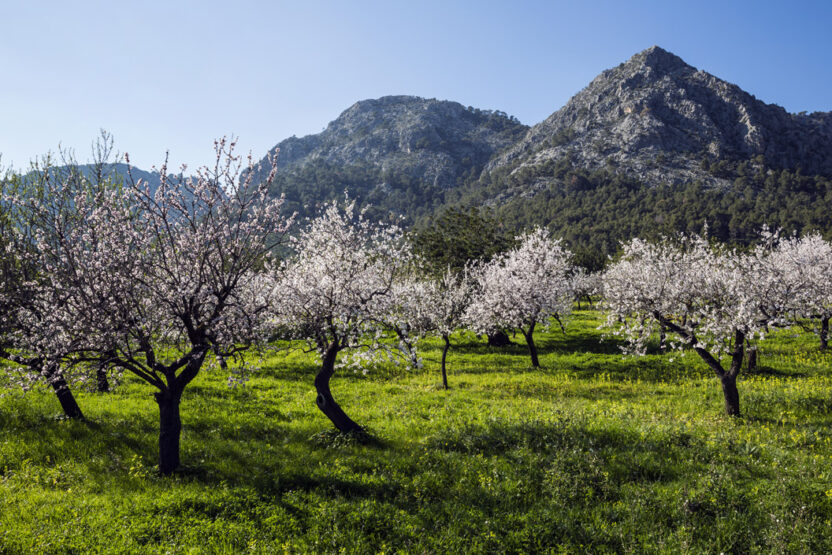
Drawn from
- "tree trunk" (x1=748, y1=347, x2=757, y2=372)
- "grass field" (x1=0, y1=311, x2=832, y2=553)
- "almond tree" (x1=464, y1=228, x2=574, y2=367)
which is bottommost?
"grass field" (x1=0, y1=311, x2=832, y2=553)

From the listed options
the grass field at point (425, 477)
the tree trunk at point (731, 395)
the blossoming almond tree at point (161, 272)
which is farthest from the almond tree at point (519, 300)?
the blossoming almond tree at point (161, 272)

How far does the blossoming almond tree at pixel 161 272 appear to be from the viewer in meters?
9.35

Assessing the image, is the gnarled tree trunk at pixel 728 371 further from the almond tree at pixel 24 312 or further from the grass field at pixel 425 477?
the almond tree at pixel 24 312

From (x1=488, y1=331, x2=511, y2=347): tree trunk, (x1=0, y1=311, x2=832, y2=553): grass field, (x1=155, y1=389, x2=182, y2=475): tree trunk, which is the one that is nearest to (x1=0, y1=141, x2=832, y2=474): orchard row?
(x1=155, y1=389, x2=182, y2=475): tree trunk

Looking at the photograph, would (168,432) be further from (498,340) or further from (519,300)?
(498,340)

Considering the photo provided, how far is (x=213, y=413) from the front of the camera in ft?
52.5

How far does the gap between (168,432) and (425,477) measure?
6735mm

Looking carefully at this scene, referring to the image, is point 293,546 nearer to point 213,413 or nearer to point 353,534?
point 353,534

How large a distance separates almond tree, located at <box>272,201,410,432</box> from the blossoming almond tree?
3.01 meters

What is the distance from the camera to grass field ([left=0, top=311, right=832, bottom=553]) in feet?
26.5

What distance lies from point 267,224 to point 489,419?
403 inches

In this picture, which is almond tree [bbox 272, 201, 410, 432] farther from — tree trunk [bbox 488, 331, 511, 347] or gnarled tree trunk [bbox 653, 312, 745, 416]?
Result: tree trunk [bbox 488, 331, 511, 347]

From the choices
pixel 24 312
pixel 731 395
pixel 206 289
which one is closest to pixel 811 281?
pixel 731 395

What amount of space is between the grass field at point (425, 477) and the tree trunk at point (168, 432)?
39cm
